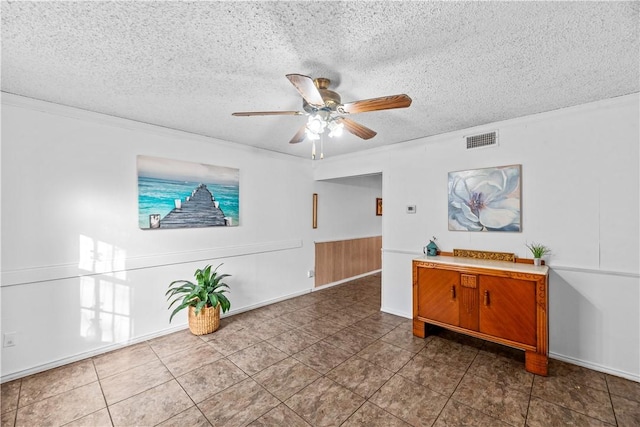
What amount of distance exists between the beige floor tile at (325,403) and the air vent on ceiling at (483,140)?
2.96 metres

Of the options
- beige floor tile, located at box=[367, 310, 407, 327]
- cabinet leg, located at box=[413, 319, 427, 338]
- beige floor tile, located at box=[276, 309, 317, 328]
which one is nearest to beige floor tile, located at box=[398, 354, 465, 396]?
cabinet leg, located at box=[413, 319, 427, 338]

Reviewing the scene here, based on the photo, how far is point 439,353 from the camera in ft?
9.10

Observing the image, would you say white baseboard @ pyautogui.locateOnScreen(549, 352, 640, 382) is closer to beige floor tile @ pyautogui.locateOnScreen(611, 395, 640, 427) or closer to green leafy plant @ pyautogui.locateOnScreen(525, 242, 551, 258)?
beige floor tile @ pyautogui.locateOnScreen(611, 395, 640, 427)

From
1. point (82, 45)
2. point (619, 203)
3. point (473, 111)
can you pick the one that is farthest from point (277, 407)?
point (619, 203)

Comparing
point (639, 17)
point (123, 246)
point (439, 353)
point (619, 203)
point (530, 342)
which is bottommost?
point (439, 353)

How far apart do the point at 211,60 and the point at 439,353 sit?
3.34m

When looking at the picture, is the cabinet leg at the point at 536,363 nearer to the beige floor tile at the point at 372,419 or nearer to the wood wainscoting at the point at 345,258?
the beige floor tile at the point at 372,419

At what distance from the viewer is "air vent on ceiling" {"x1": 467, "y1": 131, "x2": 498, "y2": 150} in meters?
3.05

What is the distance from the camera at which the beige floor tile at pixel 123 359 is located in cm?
248

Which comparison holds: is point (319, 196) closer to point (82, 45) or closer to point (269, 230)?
point (269, 230)

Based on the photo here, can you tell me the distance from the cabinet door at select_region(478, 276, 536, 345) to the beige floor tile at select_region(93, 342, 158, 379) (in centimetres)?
338

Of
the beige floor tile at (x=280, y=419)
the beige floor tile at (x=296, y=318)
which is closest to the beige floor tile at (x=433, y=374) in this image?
the beige floor tile at (x=280, y=419)

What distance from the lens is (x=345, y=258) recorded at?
224 inches

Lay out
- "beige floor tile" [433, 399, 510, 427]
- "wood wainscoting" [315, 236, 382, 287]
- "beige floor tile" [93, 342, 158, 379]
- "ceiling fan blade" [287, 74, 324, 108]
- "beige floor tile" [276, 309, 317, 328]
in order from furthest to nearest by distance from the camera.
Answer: "wood wainscoting" [315, 236, 382, 287] < "beige floor tile" [276, 309, 317, 328] < "beige floor tile" [93, 342, 158, 379] < "beige floor tile" [433, 399, 510, 427] < "ceiling fan blade" [287, 74, 324, 108]
